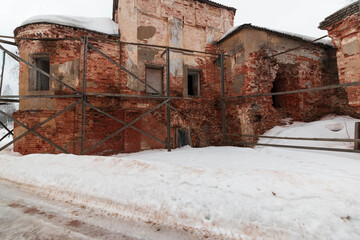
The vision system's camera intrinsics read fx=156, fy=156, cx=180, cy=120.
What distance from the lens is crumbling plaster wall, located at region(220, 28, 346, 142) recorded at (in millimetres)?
6070

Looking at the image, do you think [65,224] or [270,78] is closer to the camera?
[65,224]

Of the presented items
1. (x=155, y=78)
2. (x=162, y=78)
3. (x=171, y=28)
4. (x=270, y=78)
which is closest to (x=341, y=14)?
(x=270, y=78)

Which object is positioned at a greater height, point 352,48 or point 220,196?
point 352,48

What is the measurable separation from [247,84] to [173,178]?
204 inches

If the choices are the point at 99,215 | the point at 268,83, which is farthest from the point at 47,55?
the point at 268,83

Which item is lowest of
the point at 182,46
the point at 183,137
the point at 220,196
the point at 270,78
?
the point at 220,196

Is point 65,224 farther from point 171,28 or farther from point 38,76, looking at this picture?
point 171,28

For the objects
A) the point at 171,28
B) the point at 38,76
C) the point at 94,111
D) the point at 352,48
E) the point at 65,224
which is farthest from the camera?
the point at 171,28

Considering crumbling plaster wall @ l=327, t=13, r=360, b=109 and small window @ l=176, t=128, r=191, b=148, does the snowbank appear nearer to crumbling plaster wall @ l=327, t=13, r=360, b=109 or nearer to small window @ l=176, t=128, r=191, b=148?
crumbling plaster wall @ l=327, t=13, r=360, b=109

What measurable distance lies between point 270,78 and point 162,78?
4498 mm

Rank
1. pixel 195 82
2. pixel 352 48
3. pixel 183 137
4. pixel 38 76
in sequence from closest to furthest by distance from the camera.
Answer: pixel 352 48, pixel 38 76, pixel 183 137, pixel 195 82

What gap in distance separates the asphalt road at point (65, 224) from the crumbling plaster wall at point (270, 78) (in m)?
5.38

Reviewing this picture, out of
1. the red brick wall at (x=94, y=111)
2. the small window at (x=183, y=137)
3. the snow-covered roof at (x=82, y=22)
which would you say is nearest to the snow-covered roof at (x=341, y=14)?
the red brick wall at (x=94, y=111)

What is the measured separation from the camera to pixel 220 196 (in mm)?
1747
